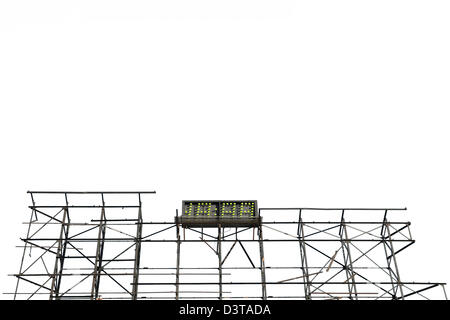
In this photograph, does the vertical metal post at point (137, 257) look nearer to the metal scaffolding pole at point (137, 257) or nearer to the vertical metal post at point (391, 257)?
the metal scaffolding pole at point (137, 257)

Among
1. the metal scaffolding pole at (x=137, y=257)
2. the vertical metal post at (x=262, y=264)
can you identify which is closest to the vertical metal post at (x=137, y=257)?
the metal scaffolding pole at (x=137, y=257)

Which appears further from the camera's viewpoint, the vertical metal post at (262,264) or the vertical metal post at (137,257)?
the vertical metal post at (262,264)

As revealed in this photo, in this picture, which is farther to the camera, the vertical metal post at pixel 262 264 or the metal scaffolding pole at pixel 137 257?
the vertical metal post at pixel 262 264

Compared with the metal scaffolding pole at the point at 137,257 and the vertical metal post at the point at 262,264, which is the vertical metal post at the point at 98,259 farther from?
the vertical metal post at the point at 262,264

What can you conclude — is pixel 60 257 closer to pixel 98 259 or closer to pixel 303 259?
pixel 98 259

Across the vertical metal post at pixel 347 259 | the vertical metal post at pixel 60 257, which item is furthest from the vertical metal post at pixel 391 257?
the vertical metal post at pixel 60 257

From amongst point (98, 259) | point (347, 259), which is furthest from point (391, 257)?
point (98, 259)
